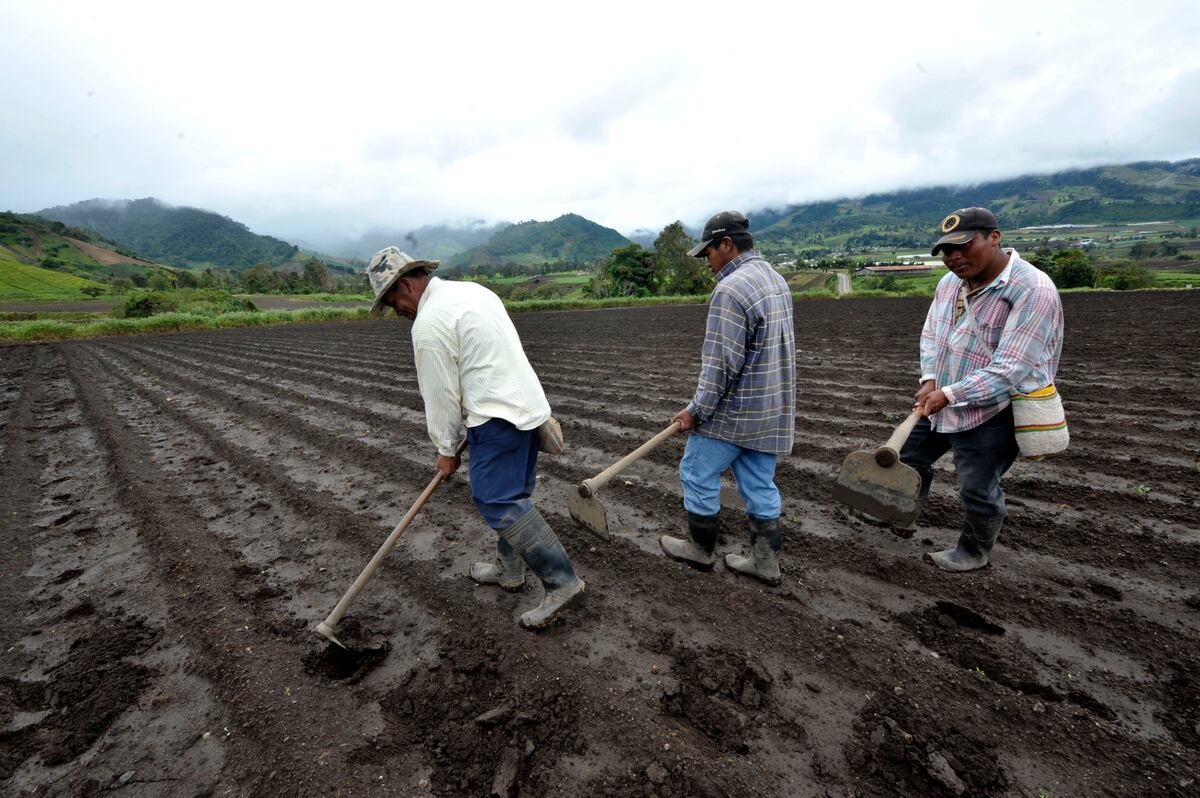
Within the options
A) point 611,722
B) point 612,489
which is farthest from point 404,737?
point 612,489

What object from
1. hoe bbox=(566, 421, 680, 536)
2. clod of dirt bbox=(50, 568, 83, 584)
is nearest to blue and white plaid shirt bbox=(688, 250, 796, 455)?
hoe bbox=(566, 421, 680, 536)

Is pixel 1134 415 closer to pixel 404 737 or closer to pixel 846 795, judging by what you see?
pixel 846 795

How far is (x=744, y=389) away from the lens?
8.89 ft

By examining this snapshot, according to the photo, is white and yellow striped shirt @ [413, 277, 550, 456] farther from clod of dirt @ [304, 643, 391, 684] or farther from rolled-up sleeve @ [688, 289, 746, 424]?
clod of dirt @ [304, 643, 391, 684]

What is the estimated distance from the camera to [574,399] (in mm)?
8000

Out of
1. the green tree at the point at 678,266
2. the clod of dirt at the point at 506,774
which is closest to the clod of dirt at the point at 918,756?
the clod of dirt at the point at 506,774

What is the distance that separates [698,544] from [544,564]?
Answer: 1.03m

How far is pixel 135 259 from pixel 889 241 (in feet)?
741

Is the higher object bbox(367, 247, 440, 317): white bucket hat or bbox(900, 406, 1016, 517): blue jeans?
bbox(367, 247, 440, 317): white bucket hat

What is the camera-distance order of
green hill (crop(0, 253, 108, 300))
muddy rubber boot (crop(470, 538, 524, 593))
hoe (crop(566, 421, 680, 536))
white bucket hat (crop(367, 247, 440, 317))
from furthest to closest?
green hill (crop(0, 253, 108, 300)), muddy rubber boot (crop(470, 538, 524, 593)), hoe (crop(566, 421, 680, 536)), white bucket hat (crop(367, 247, 440, 317))

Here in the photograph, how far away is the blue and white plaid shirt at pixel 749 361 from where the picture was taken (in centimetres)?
258

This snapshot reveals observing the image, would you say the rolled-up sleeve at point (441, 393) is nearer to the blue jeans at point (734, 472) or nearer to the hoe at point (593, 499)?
the hoe at point (593, 499)

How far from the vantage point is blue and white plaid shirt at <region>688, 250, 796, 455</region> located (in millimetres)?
2576

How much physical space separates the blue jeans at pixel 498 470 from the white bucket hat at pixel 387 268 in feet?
2.61
